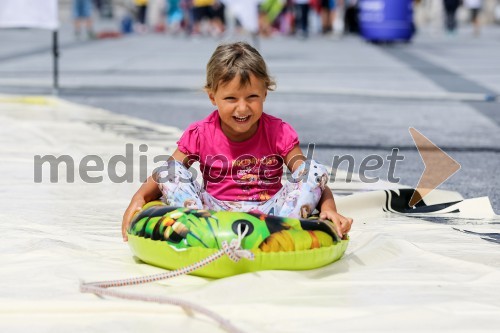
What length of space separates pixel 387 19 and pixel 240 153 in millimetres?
17165

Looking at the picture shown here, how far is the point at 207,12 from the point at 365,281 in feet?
73.9

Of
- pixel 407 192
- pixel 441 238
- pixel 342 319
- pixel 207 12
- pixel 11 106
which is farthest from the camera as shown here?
pixel 207 12

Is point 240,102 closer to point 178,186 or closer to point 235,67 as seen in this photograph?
point 235,67

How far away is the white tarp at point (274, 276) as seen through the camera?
3.25m

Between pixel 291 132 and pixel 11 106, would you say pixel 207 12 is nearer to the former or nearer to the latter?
pixel 11 106

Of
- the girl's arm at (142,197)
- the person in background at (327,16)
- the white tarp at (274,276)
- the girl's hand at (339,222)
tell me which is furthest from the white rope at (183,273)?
the person in background at (327,16)

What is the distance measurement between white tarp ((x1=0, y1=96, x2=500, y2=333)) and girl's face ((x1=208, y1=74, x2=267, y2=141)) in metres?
0.71

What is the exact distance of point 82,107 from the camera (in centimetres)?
991

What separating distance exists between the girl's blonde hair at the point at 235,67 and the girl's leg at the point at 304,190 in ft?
1.31

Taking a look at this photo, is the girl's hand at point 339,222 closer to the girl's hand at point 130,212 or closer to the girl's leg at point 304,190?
the girl's leg at point 304,190

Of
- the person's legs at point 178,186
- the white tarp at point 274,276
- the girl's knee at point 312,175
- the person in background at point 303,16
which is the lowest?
the person in background at point 303,16

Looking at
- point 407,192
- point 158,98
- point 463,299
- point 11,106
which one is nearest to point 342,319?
point 463,299

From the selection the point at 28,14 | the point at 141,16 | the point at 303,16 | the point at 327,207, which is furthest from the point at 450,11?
the point at 327,207

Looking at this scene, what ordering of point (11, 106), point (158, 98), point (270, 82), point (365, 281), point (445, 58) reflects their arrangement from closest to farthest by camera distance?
point (365, 281) < point (270, 82) < point (11, 106) < point (158, 98) < point (445, 58)
